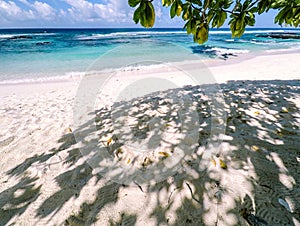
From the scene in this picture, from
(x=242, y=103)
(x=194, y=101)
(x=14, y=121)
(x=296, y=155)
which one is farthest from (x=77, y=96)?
(x=296, y=155)

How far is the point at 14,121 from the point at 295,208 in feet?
17.4

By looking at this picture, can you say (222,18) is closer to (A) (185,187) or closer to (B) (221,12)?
(B) (221,12)

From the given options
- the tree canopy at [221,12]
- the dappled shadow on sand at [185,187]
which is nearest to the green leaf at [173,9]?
the tree canopy at [221,12]

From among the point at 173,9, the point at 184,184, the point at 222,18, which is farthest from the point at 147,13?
the point at 184,184

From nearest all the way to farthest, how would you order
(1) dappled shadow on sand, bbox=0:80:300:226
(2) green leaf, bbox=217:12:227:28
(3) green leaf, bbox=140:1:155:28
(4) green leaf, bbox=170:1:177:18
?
(3) green leaf, bbox=140:1:155:28, (4) green leaf, bbox=170:1:177:18, (2) green leaf, bbox=217:12:227:28, (1) dappled shadow on sand, bbox=0:80:300:226

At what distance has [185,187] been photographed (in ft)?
6.03

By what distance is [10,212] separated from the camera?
73.6 inches

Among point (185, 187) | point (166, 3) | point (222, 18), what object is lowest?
point (185, 187)

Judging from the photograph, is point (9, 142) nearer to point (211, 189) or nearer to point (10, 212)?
point (10, 212)

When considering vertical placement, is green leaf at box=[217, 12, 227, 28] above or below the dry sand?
above

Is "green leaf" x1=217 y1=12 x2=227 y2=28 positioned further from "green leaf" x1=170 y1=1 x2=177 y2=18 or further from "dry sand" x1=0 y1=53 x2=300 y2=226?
"dry sand" x1=0 y1=53 x2=300 y2=226

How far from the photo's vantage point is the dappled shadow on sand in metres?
1.60

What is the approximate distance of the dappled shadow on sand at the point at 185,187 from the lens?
1.60m

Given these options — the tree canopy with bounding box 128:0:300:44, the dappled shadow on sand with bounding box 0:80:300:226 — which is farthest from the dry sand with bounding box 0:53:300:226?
the tree canopy with bounding box 128:0:300:44
